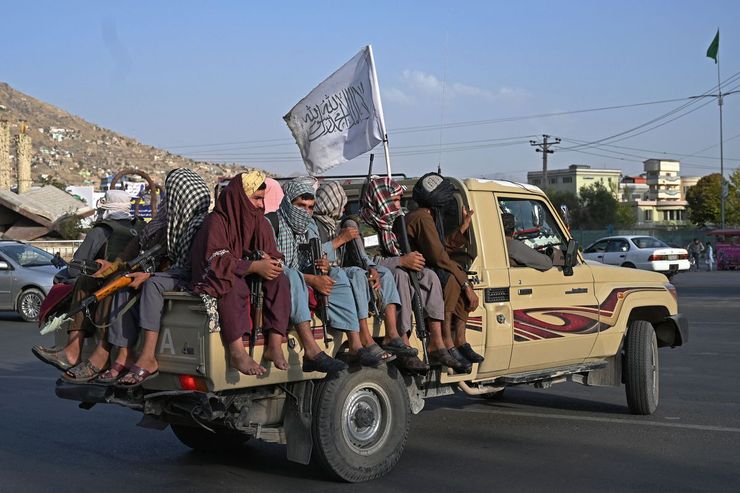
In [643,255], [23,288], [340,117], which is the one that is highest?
[340,117]

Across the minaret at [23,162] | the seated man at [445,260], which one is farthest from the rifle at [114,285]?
the minaret at [23,162]

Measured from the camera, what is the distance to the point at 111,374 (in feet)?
20.2

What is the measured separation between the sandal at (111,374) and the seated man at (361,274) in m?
1.60

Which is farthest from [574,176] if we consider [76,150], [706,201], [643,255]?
[643,255]

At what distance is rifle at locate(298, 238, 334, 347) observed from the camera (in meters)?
6.37

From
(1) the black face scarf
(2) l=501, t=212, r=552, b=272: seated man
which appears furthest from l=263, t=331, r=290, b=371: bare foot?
→ (2) l=501, t=212, r=552, b=272: seated man

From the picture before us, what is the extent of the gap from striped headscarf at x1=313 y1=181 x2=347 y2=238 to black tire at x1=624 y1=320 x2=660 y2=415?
313 cm

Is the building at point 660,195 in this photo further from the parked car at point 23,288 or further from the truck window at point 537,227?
the truck window at point 537,227

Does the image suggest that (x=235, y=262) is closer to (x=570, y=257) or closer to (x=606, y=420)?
(x=570, y=257)

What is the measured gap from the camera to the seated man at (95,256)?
6.55 meters

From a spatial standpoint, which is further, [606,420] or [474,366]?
[606,420]

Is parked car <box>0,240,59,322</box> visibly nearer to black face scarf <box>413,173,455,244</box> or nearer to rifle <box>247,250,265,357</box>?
black face scarf <box>413,173,455,244</box>

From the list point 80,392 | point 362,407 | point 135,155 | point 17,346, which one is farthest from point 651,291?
point 135,155

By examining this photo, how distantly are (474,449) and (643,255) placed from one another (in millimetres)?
27328
